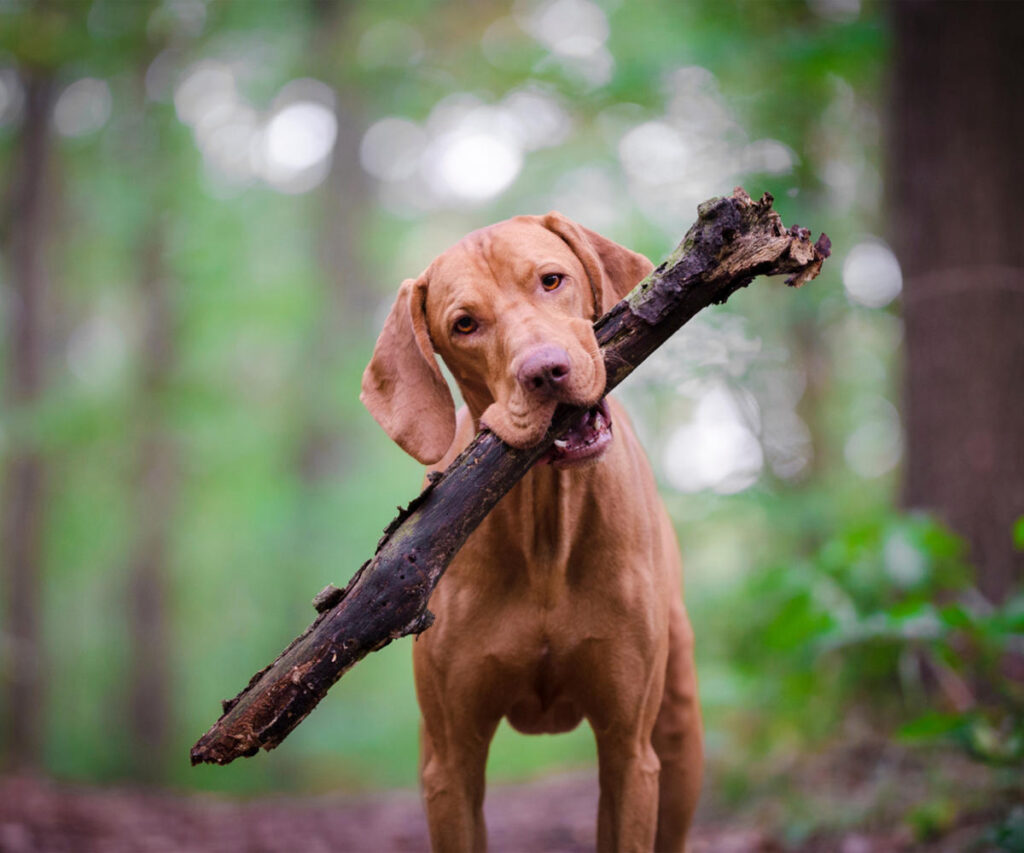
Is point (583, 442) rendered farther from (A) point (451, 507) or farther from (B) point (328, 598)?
(B) point (328, 598)

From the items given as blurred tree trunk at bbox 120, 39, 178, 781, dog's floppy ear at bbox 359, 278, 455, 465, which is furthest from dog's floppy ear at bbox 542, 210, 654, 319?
blurred tree trunk at bbox 120, 39, 178, 781

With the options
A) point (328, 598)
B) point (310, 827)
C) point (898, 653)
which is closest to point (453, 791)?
point (328, 598)

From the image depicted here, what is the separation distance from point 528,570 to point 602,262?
1.12m

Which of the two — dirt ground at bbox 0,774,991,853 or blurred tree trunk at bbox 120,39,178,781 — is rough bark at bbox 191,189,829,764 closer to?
dirt ground at bbox 0,774,991,853

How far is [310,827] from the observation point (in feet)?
21.5

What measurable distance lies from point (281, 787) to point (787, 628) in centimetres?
1063

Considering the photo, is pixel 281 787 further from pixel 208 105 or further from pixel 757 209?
pixel 757 209

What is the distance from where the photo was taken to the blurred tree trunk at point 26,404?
1140 cm

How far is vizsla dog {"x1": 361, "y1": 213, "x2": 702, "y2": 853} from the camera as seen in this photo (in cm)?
302

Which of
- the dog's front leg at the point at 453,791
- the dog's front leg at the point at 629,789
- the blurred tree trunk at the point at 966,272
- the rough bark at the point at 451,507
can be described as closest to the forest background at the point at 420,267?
the blurred tree trunk at the point at 966,272

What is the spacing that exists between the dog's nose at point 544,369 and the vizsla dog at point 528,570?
367 mm

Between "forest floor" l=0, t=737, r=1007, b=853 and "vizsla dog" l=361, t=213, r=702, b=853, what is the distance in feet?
5.95

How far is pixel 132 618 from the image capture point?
43.8 feet

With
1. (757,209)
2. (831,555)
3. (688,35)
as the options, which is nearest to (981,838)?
(831,555)
